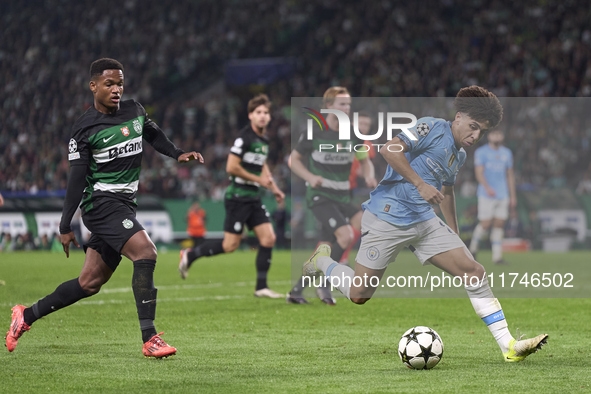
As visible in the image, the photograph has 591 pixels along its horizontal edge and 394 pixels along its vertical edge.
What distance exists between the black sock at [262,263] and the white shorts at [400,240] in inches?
158

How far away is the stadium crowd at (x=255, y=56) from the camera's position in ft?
76.1

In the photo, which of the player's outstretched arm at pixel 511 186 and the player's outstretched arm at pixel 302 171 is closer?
the player's outstretched arm at pixel 302 171

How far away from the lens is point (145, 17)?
105ft

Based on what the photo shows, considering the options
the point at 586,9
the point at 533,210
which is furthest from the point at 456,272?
the point at 586,9

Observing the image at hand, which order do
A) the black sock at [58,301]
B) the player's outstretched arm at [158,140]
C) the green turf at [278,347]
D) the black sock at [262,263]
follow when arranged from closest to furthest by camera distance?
the green turf at [278,347] → the black sock at [58,301] → the player's outstretched arm at [158,140] → the black sock at [262,263]

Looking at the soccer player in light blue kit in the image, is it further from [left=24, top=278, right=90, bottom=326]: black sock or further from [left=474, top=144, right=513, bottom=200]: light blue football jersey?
[left=474, top=144, right=513, bottom=200]: light blue football jersey

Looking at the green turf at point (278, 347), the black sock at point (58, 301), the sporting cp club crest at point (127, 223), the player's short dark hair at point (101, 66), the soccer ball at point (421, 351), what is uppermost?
the player's short dark hair at point (101, 66)

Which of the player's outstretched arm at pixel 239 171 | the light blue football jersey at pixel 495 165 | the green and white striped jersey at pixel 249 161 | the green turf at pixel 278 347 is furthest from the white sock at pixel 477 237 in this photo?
the player's outstretched arm at pixel 239 171

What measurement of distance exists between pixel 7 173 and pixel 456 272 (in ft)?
74.2

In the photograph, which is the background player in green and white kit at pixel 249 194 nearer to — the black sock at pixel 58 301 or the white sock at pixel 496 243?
the black sock at pixel 58 301

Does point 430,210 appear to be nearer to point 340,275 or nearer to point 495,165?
point 340,275

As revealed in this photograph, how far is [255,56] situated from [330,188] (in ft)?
74.9

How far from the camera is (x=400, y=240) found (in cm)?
571

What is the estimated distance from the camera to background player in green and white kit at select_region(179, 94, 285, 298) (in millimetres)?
9648
